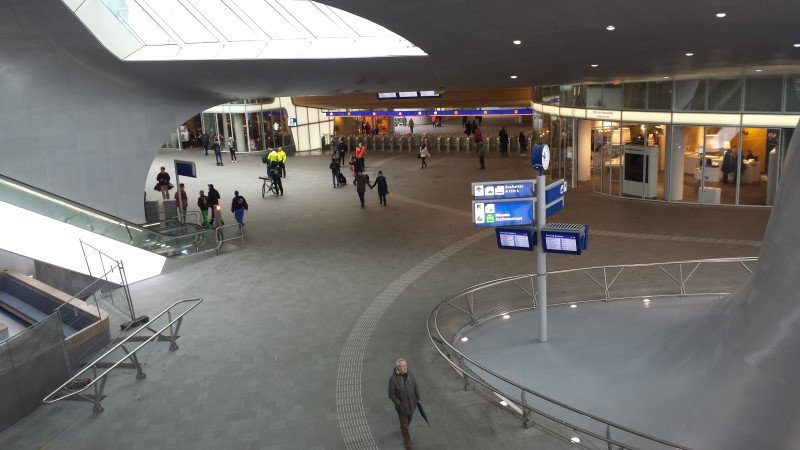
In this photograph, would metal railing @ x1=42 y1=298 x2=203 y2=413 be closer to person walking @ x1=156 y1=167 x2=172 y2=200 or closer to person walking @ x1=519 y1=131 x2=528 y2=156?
person walking @ x1=156 y1=167 x2=172 y2=200

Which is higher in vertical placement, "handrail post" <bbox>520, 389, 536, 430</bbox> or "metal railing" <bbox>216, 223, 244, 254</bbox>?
"metal railing" <bbox>216, 223, 244, 254</bbox>

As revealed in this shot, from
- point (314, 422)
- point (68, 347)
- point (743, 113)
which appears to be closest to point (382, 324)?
point (314, 422)

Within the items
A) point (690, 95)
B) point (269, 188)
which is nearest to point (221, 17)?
point (269, 188)

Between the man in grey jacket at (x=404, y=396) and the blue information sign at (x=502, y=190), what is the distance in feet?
11.9

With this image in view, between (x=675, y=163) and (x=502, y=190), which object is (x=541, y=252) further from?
(x=675, y=163)

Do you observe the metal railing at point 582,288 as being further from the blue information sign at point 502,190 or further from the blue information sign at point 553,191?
the blue information sign at point 502,190

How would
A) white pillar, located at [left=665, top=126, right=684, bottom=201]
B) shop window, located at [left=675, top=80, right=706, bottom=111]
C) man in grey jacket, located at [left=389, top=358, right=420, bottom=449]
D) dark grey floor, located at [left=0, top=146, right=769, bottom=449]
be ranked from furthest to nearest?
white pillar, located at [left=665, top=126, right=684, bottom=201] → shop window, located at [left=675, top=80, right=706, bottom=111] → dark grey floor, located at [left=0, top=146, right=769, bottom=449] → man in grey jacket, located at [left=389, top=358, right=420, bottom=449]

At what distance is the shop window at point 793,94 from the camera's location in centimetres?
2050

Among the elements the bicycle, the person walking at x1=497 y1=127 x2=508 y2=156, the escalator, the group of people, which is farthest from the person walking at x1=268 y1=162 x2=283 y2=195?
the person walking at x1=497 y1=127 x2=508 y2=156

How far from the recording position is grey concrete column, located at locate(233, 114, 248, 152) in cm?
4006

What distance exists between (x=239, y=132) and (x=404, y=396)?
3351 cm

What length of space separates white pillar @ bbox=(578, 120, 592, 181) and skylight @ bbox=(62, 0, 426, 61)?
12.6 meters

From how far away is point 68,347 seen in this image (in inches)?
464

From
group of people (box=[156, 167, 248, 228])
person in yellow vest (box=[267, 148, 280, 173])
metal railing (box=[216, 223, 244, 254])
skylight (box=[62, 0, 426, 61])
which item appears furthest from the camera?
person in yellow vest (box=[267, 148, 280, 173])
